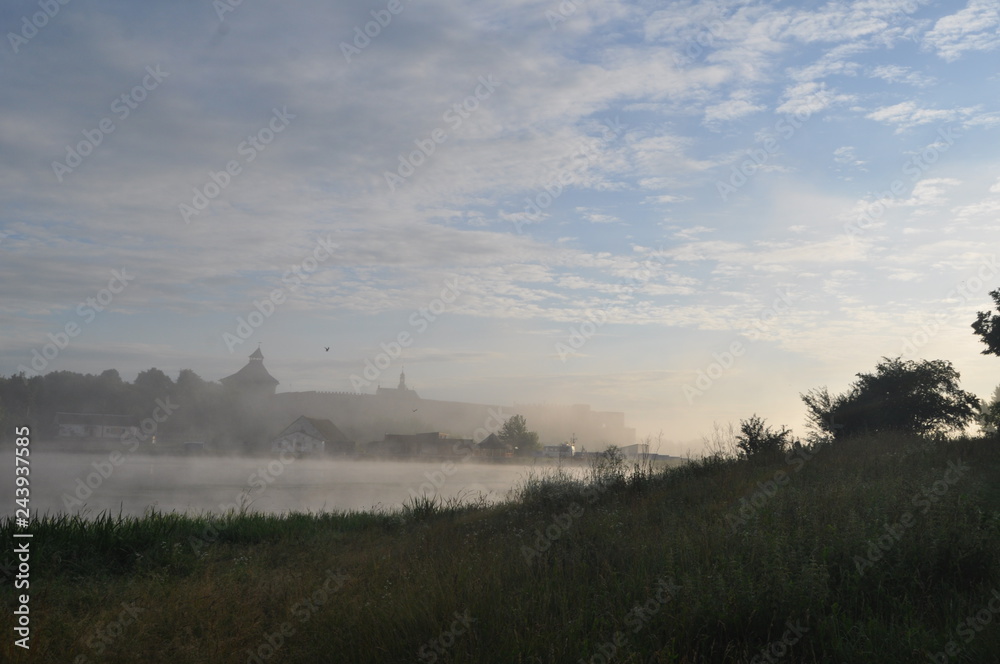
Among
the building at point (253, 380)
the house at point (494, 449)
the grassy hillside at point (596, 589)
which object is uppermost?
the building at point (253, 380)

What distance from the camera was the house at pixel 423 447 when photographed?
76.1 meters

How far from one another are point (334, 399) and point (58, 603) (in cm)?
10260

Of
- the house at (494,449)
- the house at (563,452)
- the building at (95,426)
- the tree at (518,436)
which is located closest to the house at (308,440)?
the house at (494,449)

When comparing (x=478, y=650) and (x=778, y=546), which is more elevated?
(x=778, y=546)

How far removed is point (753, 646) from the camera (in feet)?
17.0

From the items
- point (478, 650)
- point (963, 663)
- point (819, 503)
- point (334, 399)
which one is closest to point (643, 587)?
point (478, 650)

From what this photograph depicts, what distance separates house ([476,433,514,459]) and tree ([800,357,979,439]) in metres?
56.2

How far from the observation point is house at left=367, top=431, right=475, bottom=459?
76.1 meters

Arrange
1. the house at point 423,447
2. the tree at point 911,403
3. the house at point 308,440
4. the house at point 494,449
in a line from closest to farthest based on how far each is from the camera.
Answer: the tree at point 911,403
the house at point 423,447
the house at point 308,440
the house at point 494,449

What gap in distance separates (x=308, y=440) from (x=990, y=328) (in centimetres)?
7124

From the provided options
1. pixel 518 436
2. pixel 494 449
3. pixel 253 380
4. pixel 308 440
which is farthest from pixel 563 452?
pixel 253 380

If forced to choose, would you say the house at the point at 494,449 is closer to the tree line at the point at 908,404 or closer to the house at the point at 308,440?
the house at the point at 308,440

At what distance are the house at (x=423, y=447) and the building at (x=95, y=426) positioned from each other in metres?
33.1

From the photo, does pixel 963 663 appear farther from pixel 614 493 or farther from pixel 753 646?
pixel 614 493
